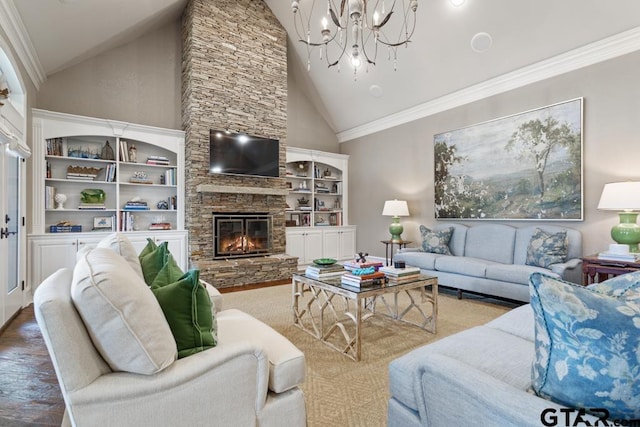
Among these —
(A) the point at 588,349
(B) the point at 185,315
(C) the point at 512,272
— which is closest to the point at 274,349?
(B) the point at 185,315

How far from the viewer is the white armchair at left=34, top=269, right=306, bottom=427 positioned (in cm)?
102

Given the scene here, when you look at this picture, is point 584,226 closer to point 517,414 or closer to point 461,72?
point 461,72

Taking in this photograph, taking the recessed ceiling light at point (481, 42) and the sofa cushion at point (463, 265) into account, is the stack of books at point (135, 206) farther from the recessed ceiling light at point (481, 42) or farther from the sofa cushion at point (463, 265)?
the recessed ceiling light at point (481, 42)

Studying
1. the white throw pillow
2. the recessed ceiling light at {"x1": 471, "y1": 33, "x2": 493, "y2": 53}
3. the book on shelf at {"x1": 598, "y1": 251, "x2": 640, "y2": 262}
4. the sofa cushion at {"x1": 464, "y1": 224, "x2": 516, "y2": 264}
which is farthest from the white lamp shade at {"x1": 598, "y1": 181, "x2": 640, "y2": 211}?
the white throw pillow

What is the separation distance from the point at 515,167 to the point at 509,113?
0.76m

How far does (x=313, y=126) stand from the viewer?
7.06 meters

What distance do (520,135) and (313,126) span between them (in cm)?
399

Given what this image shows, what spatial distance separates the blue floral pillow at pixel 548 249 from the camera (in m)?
3.62

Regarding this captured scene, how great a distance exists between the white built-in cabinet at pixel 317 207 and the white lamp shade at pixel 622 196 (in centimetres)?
434

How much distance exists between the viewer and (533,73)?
166 inches

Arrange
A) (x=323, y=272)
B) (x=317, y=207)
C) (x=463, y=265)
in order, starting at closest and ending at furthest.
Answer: (x=323, y=272)
(x=463, y=265)
(x=317, y=207)

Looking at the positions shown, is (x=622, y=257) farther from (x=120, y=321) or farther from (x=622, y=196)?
(x=120, y=321)

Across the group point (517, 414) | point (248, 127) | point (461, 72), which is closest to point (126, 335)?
point (517, 414)

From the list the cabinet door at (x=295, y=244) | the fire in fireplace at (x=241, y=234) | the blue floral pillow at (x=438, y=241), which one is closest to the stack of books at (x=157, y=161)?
the fire in fireplace at (x=241, y=234)
